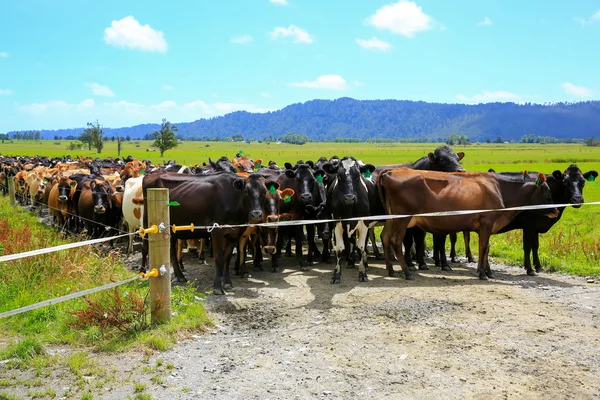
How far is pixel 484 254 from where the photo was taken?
33.7 ft

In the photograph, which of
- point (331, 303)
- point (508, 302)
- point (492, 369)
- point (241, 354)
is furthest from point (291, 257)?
point (492, 369)

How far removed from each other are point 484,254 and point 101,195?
9736mm

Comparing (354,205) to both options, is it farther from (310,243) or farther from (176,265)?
(176,265)

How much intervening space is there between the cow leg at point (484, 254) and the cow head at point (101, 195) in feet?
30.9

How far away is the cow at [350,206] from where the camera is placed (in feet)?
33.1

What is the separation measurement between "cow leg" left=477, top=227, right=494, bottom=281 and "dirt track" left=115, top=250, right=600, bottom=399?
0.44 metres

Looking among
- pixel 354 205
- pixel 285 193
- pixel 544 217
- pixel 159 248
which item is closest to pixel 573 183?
pixel 544 217

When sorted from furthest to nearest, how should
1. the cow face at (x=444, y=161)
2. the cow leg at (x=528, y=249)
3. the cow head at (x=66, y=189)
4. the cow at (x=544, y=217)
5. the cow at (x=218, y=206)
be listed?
the cow head at (x=66, y=189) < the cow face at (x=444, y=161) < the cow at (x=544, y=217) < the cow leg at (x=528, y=249) < the cow at (x=218, y=206)

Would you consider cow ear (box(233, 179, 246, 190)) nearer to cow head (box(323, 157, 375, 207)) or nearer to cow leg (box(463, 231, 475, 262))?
cow head (box(323, 157, 375, 207))

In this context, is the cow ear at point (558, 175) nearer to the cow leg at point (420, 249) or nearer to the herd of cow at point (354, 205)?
the herd of cow at point (354, 205)

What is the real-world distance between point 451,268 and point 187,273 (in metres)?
5.58

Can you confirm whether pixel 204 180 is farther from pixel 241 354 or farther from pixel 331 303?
pixel 241 354

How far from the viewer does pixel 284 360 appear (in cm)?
591

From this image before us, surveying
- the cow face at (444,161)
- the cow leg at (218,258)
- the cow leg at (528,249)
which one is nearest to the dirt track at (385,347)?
the cow leg at (218,258)
